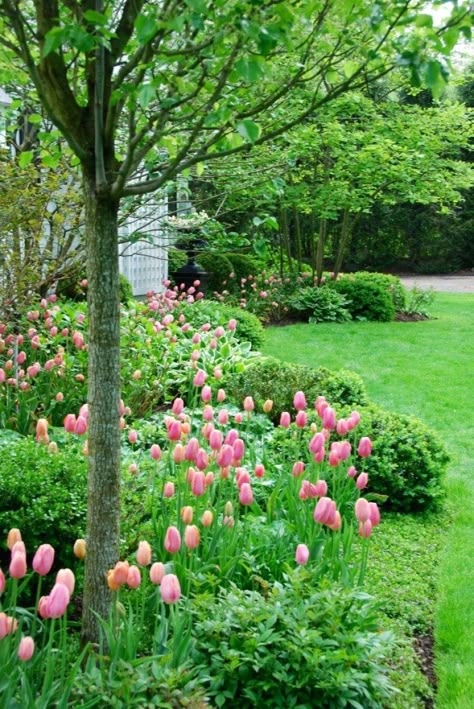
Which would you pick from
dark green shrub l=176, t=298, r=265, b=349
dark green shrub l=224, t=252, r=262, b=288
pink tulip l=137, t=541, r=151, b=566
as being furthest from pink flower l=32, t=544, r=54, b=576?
dark green shrub l=224, t=252, r=262, b=288

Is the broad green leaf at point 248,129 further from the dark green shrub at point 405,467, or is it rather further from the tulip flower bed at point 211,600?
the dark green shrub at point 405,467

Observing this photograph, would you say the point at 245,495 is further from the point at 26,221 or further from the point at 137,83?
the point at 26,221

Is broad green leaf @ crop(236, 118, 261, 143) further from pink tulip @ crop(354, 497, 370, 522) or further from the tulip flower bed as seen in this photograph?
pink tulip @ crop(354, 497, 370, 522)

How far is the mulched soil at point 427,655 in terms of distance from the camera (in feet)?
10.0

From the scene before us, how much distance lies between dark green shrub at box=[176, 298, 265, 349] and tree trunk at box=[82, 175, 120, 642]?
20.8 feet

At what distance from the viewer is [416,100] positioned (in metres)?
27.5

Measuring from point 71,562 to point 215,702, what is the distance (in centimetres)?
109

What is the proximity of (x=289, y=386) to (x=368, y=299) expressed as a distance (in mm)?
8761

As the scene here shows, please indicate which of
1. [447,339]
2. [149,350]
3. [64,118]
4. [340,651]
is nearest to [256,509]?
[340,651]

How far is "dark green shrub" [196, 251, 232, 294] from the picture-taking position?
14.1 meters

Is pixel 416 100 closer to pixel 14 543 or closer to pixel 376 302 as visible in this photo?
pixel 376 302

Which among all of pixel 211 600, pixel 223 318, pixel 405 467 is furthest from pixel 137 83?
pixel 223 318

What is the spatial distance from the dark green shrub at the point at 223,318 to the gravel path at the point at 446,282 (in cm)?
1216

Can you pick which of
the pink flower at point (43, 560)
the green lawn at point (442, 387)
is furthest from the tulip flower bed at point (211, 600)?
the green lawn at point (442, 387)
